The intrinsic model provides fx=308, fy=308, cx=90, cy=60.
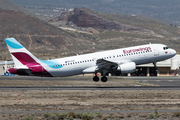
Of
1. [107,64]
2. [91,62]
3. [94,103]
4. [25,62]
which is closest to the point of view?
[94,103]

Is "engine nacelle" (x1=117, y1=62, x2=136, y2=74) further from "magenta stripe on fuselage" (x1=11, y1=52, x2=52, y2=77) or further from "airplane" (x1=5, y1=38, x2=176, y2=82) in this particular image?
"magenta stripe on fuselage" (x1=11, y1=52, x2=52, y2=77)

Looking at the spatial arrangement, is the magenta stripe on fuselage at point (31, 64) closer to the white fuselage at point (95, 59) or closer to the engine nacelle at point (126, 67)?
the white fuselage at point (95, 59)

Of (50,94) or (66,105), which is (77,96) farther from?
(66,105)

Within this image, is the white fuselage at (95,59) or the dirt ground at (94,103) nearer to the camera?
the dirt ground at (94,103)

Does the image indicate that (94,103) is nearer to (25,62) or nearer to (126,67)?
(126,67)

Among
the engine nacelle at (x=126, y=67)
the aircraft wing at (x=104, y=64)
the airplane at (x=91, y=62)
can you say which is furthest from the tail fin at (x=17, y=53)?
the engine nacelle at (x=126, y=67)

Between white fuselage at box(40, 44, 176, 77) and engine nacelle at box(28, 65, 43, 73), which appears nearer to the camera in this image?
engine nacelle at box(28, 65, 43, 73)

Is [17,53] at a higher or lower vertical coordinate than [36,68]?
higher

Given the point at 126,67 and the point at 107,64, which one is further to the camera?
the point at 107,64

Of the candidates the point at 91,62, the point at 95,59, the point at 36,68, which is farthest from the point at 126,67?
the point at 36,68

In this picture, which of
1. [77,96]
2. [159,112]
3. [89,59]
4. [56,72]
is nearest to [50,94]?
[77,96]

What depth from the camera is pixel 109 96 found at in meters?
41.2

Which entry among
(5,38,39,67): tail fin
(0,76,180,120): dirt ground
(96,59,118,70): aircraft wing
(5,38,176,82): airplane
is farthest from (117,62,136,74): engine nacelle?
(5,38,39,67): tail fin

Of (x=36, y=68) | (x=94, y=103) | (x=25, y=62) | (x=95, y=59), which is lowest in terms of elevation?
(x=94, y=103)
